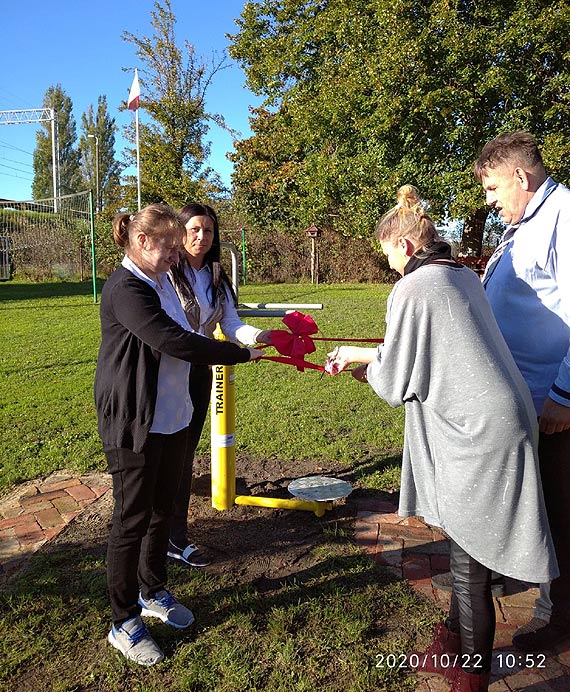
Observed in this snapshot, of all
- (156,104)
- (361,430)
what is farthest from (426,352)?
(156,104)

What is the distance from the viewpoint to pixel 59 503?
154 inches

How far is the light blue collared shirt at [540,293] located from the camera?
2.19 m

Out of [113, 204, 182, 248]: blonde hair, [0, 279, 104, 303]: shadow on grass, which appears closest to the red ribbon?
[113, 204, 182, 248]: blonde hair

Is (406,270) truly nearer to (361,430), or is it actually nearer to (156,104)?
(361,430)

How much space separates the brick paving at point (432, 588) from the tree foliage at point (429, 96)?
474 inches

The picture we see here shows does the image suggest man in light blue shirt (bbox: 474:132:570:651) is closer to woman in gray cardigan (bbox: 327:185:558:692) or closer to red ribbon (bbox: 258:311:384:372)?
woman in gray cardigan (bbox: 327:185:558:692)

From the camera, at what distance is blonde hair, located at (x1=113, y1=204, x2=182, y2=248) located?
227 cm

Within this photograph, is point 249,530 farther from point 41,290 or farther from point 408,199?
point 41,290

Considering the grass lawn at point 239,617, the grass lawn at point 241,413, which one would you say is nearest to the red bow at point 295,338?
the grass lawn at point 239,617

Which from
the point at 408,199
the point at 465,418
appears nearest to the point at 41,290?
the point at 408,199

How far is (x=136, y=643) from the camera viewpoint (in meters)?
2.44

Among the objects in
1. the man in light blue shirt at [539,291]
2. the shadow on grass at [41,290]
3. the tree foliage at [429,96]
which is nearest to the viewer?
the man in light blue shirt at [539,291]

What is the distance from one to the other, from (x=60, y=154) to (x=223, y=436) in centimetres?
5881

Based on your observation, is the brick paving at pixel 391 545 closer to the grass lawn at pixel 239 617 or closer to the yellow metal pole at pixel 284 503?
the grass lawn at pixel 239 617
